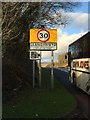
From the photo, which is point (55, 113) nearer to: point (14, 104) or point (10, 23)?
point (14, 104)

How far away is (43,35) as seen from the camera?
24297 mm

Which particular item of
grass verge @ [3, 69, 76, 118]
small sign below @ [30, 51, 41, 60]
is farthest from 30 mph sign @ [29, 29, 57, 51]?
grass verge @ [3, 69, 76, 118]

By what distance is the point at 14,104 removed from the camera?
16.9m

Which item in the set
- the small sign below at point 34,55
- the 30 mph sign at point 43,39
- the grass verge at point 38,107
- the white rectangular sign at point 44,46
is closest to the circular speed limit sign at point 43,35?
the 30 mph sign at point 43,39

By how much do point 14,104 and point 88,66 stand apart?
542cm

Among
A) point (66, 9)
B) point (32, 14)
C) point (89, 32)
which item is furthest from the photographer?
point (66, 9)

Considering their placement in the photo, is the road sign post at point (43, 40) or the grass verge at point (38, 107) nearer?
the grass verge at point (38, 107)

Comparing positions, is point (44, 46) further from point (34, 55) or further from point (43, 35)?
point (34, 55)

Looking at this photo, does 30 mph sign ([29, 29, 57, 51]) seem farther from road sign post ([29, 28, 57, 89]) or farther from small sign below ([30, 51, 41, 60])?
small sign below ([30, 51, 41, 60])

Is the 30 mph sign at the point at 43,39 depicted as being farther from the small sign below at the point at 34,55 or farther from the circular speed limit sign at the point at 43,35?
the small sign below at the point at 34,55

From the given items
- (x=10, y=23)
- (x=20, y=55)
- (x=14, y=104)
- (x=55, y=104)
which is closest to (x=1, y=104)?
(x=14, y=104)

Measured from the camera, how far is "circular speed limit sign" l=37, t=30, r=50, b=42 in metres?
23.9

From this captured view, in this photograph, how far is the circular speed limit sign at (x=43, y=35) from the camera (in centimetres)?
2392

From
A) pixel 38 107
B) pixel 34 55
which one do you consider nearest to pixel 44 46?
pixel 34 55
